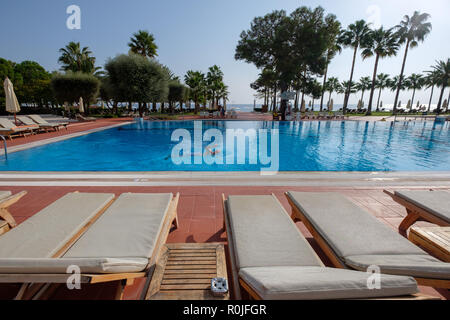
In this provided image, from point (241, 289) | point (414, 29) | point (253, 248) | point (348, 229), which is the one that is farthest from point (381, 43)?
point (241, 289)

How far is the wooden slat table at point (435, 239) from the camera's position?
7.54 ft

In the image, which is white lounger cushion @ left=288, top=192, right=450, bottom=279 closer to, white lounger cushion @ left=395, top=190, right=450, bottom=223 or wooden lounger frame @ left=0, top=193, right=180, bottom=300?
white lounger cushion @ left=395, top=190, right=450, bottom=223

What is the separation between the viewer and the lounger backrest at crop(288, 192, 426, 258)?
212 cm

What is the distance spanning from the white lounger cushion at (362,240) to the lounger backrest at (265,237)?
0.35 m

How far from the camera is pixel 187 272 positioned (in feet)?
6.23

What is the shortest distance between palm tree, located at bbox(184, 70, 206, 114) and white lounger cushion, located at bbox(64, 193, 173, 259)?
39.6 metres

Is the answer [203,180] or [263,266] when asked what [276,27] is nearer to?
[203,180]

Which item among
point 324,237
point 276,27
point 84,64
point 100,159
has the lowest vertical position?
point 100,159

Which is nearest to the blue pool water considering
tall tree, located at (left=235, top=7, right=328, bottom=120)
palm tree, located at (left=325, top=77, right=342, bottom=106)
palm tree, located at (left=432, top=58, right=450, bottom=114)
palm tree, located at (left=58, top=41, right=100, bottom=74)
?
tall tree, located at (left=235, top=7, right=328, bottom=120)

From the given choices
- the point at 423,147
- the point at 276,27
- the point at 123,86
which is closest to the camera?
the point at 423,147

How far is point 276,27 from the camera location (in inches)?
1042

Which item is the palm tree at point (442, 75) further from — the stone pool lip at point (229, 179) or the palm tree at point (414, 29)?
the stone pool lip at point (229, 179)

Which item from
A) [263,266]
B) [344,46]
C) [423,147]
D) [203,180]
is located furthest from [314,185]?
[344,46]
